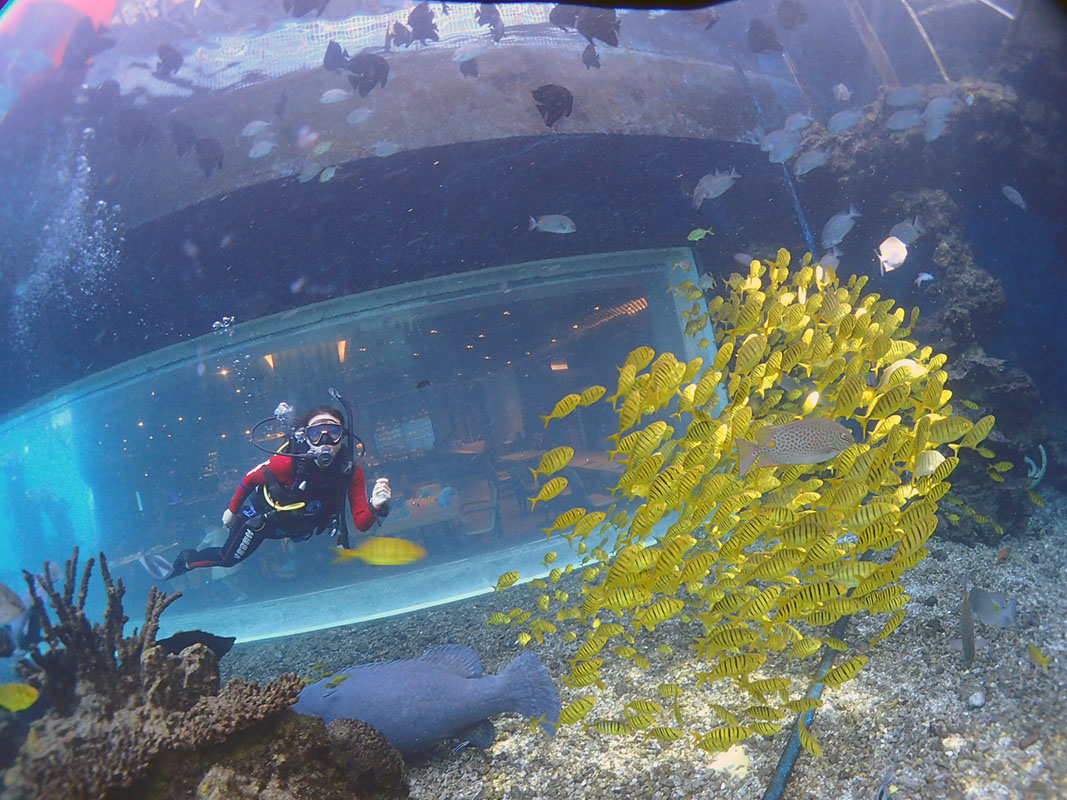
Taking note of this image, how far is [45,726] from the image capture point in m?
2.95

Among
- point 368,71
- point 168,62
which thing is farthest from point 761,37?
point 168,62

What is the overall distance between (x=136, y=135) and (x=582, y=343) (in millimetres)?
8702

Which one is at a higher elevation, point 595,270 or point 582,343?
point 595,270

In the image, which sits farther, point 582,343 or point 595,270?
point 582,343

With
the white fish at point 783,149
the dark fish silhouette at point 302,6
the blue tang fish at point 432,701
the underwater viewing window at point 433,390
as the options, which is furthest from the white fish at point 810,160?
the blue tang fish at point 432,701

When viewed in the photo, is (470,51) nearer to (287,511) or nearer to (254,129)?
(254,129)

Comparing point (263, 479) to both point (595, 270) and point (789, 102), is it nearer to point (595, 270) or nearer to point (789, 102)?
point (595, 270)

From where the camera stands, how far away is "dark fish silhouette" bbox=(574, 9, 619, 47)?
25.7 feet

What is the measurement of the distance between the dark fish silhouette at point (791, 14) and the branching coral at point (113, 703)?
484 inches

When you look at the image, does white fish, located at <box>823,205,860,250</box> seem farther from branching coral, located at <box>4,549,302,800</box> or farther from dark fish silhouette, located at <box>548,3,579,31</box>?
branching coral, located at <box>4,549,302,800</box>

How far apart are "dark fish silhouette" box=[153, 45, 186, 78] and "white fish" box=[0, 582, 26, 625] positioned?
8064 millimetres

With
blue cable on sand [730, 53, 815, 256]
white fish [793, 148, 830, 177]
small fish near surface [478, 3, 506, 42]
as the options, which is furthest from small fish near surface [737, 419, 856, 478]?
small fish near surface [478, 3, 506, 42]

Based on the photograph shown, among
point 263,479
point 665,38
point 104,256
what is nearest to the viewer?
point 263,479

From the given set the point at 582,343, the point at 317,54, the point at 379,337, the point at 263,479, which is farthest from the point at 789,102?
the point at 263,479
